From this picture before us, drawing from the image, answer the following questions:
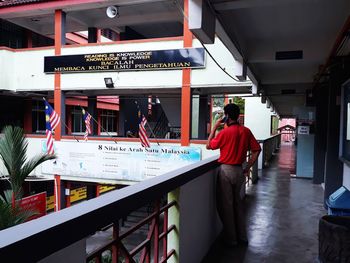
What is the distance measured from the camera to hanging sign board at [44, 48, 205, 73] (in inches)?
457

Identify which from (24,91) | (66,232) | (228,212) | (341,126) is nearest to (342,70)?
(341,126)

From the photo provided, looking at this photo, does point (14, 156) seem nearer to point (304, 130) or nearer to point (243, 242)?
point (243, 242)

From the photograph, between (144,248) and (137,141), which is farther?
(137,141)

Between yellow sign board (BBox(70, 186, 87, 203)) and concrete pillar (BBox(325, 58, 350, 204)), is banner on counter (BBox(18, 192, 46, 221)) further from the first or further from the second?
concrete pillar (BBox(325, 58, 350, 204))

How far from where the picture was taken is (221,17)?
4.15 metres

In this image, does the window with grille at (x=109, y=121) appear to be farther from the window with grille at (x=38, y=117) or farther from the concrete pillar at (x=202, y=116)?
the concrete pillar at (x=202, y=116)

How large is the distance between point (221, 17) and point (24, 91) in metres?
12.3

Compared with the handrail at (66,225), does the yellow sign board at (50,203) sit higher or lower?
lower

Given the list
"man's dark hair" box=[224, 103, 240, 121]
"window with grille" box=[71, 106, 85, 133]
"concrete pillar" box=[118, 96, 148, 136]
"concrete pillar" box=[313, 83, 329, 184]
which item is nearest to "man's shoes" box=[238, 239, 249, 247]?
"man's dark hair" box=[224, 103, 240, 121]

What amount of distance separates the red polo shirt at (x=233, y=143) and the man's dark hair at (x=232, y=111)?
0.11 metres

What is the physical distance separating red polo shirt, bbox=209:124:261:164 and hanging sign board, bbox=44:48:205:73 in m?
7.79

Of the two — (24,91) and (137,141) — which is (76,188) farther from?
(137,141)

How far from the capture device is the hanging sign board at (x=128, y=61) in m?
11.6

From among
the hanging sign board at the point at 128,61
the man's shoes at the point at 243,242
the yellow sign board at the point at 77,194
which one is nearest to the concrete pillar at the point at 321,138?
the hanging sign board at the point at 128,61
